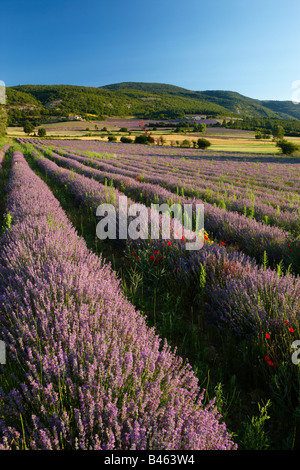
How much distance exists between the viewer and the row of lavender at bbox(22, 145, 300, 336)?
195 centimetres

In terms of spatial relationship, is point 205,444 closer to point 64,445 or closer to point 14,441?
point 64,445

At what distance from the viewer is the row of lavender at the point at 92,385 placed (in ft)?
3.41

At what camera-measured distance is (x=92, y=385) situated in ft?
3.84

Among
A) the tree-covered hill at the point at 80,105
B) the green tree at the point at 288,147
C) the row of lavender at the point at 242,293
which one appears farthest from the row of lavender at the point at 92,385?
the tree-covered hill at the point at 80,105

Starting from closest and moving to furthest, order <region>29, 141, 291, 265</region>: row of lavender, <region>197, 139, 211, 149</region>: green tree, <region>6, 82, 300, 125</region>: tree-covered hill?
<region>29, 141, 291, 265</region>: row of lavender < <region>197, 139, 211, 149</region>: green tree < <region>6, 82, 300, 125</region>: tree-covered hill

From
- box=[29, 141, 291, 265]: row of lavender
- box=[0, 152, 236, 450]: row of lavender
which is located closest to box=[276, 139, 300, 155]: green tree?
box=[29, 141, 291, 265]: row of lavender

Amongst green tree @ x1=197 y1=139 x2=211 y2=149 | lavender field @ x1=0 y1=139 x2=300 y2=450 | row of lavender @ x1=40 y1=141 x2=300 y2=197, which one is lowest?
lavender field @ x1=0 y1=139 x2=300 y2=450

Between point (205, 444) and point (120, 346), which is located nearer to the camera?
point (205, 444)

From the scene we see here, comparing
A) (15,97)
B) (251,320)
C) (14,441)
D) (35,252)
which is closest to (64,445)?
(14,441)

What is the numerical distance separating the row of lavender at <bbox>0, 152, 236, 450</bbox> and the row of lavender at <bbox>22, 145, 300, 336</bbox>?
801mm

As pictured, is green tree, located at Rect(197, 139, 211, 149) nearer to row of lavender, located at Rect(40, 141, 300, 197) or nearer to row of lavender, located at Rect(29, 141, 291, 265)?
row of lavender, located at Rect(40, 141, 300, 197)

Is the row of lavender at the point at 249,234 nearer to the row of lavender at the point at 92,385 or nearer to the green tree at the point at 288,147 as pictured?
the row of lavender at the point at 92,385

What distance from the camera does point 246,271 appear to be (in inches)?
103
